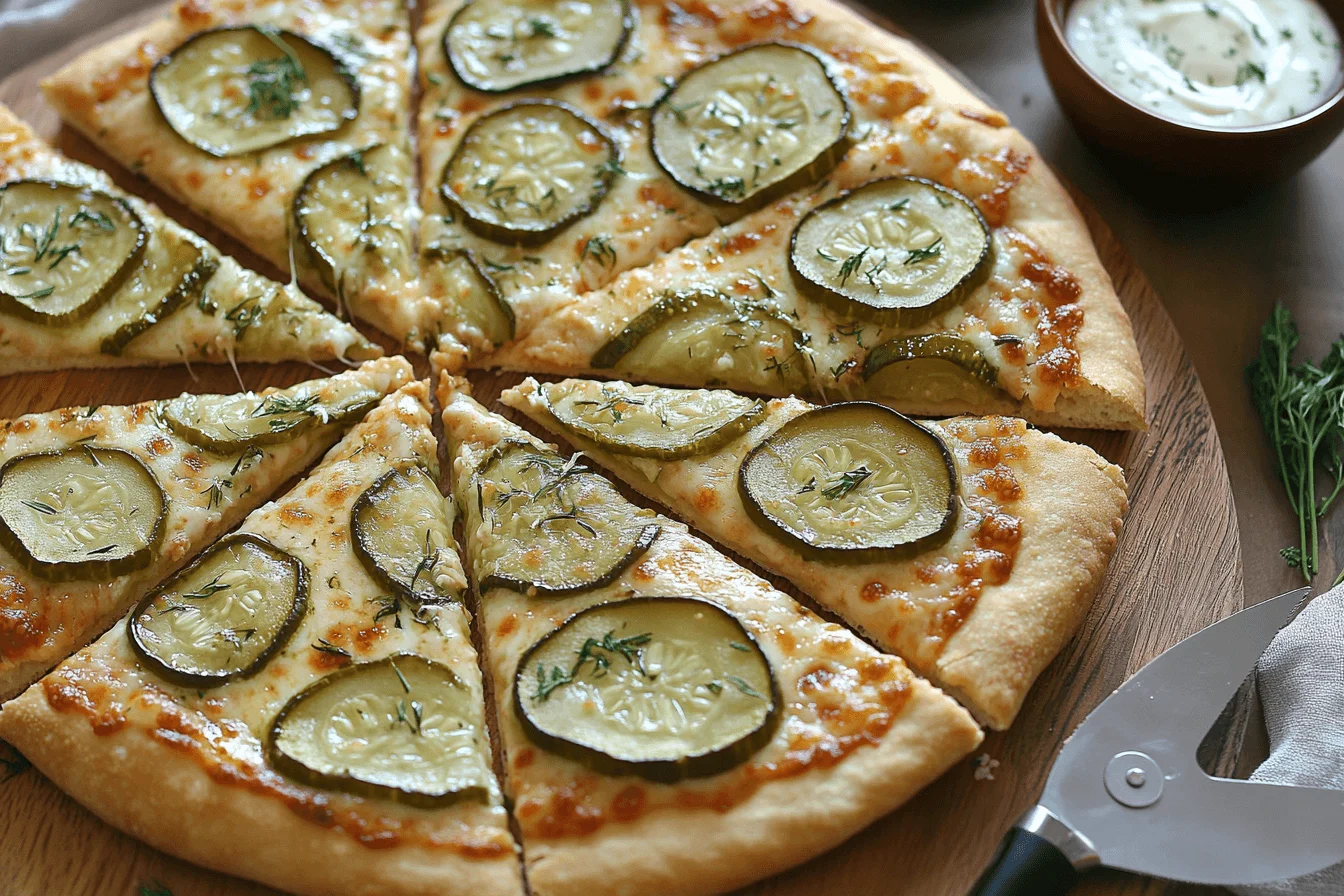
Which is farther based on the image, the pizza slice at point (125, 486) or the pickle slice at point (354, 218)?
the pickle slice at point (354, 218)

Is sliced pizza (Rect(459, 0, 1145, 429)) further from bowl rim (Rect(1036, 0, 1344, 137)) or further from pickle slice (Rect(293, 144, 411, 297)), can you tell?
pickle slice (Rect(293, 144, 411, 297))

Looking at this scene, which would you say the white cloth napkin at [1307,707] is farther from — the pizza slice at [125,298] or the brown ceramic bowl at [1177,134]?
the pizza slice at [125,298]

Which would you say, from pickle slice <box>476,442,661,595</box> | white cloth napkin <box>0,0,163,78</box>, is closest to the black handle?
pickle slice <box>476,442,661,595</box>

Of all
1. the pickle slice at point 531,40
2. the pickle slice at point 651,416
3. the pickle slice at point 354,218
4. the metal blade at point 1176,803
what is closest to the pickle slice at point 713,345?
the pickle slice at point 651,416

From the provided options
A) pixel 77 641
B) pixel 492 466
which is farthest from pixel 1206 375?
pixel 77 641

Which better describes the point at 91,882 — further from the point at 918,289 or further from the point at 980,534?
the point at 918,289

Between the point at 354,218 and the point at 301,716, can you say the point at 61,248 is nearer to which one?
the point at 354,218
